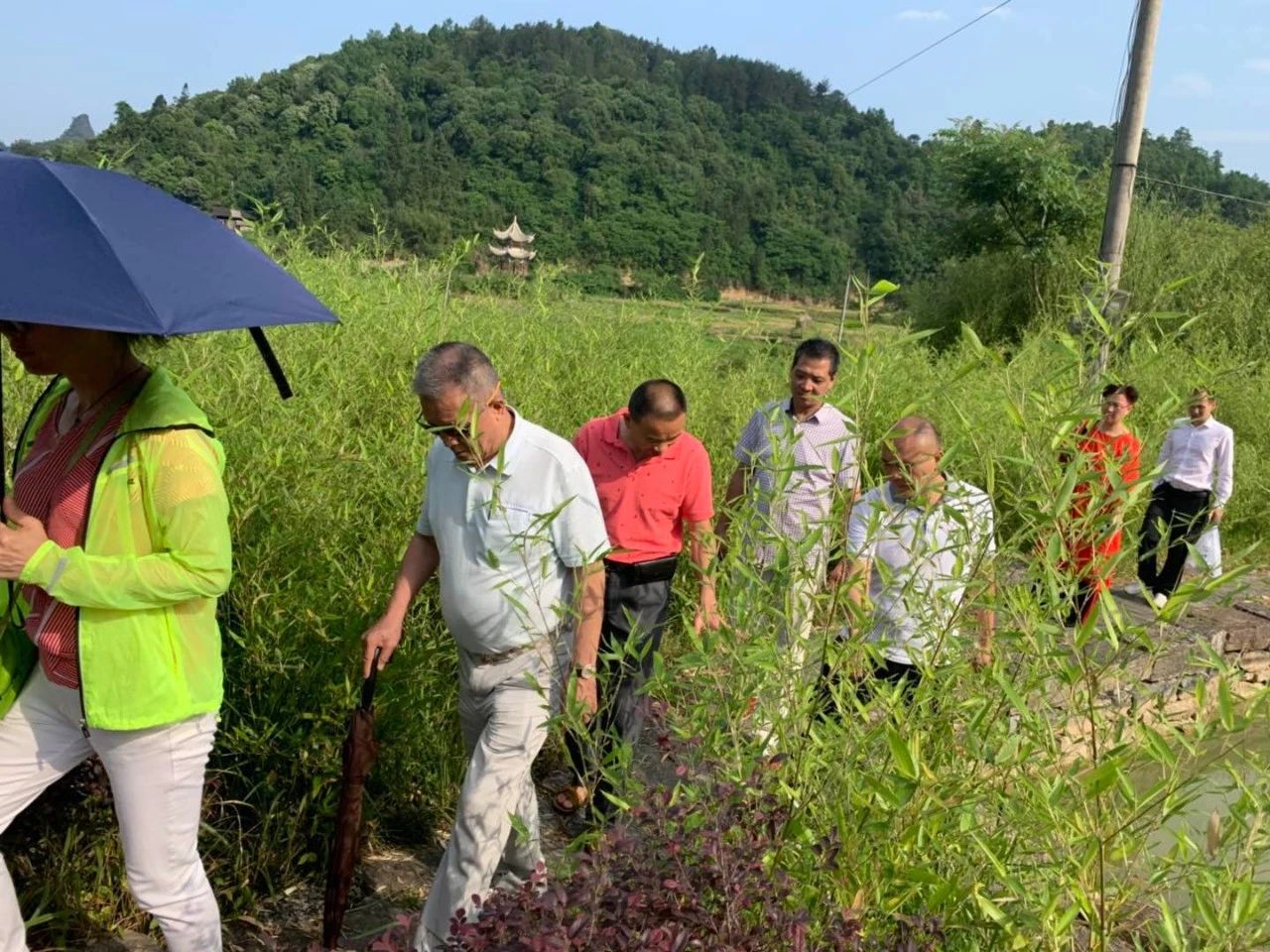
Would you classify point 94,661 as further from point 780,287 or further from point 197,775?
point 780,287

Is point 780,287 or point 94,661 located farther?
point 780,287

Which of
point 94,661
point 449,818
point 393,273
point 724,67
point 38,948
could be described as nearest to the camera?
point 94,661

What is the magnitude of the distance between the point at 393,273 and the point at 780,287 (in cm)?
3771

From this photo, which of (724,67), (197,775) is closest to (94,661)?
(197,775)

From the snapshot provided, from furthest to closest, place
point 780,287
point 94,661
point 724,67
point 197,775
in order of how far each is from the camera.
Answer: point 724,67 → point 780,287 → point 197,775 → point 94,661

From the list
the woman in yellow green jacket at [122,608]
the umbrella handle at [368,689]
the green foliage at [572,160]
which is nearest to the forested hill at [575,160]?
the green foliage at [572,160]

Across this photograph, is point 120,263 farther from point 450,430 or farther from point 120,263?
point 450,430

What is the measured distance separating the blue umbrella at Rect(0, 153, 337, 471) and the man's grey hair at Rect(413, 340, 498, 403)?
294 millimetres

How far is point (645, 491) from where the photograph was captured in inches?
152

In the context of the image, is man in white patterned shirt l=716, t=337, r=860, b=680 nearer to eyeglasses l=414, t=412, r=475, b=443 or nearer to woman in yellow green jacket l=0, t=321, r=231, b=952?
eyeglasses l=414, t=412, r=475, b=443

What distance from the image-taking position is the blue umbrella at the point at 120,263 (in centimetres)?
191

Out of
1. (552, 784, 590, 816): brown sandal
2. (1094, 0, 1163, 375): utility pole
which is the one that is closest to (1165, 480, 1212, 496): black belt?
(1094, 0, 1163, 375): utility pole

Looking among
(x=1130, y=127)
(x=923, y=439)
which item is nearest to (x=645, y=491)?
(x=923, y=439)

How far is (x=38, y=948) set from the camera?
2633mm
